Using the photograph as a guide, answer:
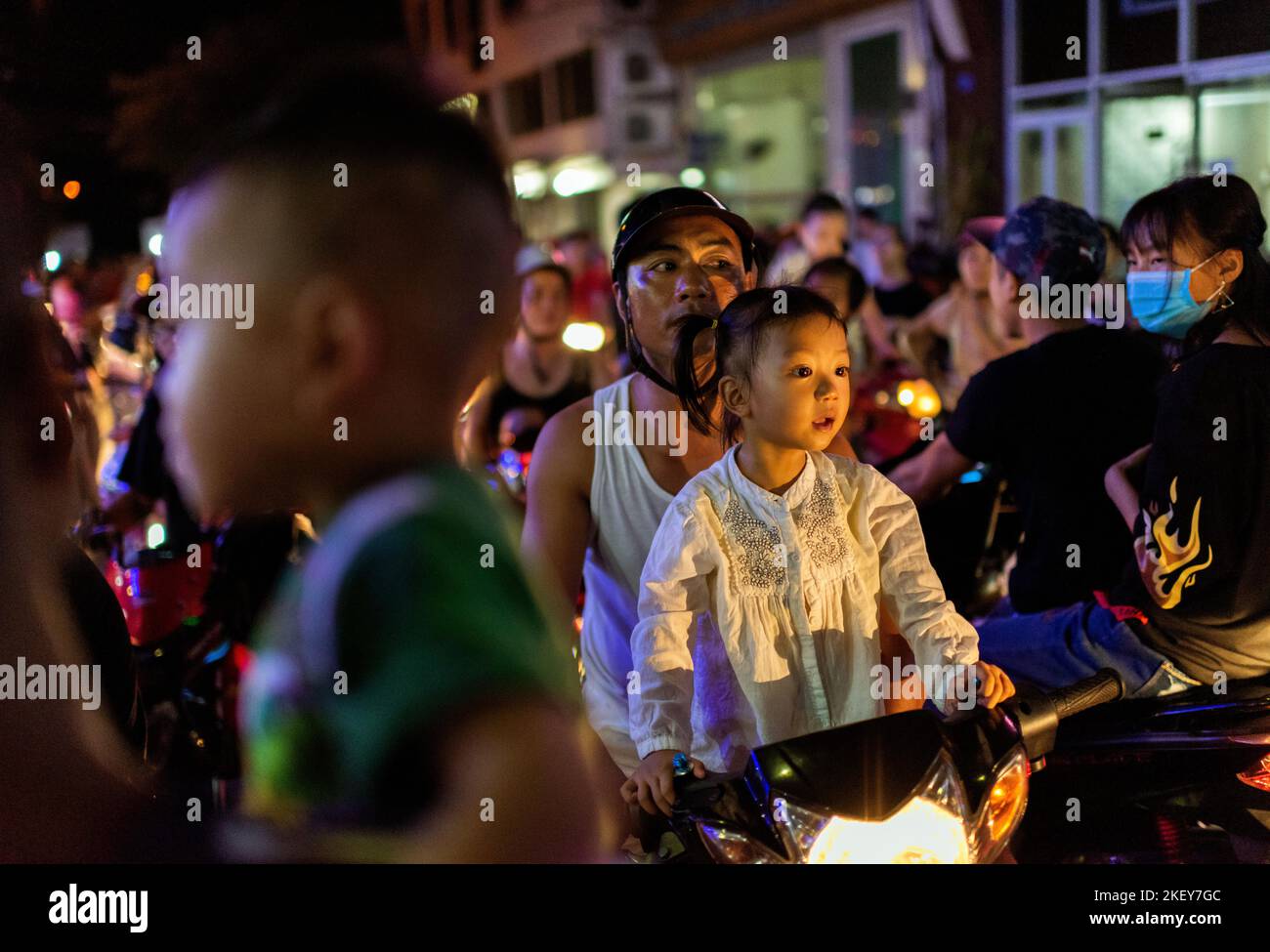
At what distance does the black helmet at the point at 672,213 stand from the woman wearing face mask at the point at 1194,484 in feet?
3.26

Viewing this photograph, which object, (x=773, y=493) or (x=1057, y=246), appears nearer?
(x=773, y=493)

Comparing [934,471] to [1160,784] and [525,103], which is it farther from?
[525,103]

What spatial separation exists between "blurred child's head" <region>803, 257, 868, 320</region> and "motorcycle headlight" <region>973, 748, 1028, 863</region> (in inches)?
190

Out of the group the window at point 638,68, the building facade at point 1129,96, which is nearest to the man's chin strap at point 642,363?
the building facade at point 1129,96

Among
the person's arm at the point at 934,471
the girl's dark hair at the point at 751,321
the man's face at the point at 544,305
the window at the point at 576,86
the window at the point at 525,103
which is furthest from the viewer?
the window at the point at 525,103

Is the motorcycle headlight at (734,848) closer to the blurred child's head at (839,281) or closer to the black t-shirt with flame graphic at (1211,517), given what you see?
the black t-shirt with flame graphic at (1211,517)

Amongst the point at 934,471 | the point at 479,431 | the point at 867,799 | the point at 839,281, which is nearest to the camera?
the point at 867,799

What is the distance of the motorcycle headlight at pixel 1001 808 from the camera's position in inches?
88.8

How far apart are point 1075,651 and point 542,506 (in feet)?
4.29

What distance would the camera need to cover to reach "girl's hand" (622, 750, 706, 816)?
2.34 metres

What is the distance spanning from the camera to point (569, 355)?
6.74 metres

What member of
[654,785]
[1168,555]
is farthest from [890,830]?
[1168,555]

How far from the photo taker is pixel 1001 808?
230 centimetres
